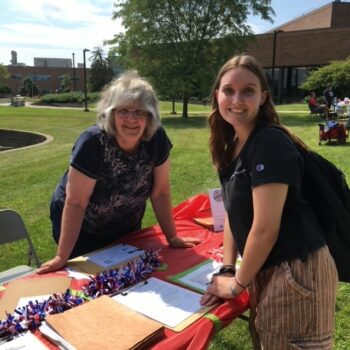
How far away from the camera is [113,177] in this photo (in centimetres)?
237

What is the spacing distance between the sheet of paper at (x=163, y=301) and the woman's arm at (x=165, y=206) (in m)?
0.54

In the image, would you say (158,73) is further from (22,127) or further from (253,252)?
(253,252)

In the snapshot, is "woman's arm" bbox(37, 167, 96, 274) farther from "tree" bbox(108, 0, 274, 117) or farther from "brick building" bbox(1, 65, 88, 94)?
"brick building" bbox(1, 65, 88, 94)

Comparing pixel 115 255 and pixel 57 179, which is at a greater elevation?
pixel 115 255

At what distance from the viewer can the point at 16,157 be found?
11.4m

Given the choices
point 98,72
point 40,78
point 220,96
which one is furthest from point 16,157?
point 40,78

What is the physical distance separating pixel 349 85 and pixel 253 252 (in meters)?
26.9

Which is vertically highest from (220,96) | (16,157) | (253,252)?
(220,96)

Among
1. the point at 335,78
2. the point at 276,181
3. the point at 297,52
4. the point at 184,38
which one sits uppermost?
the point at 297,52

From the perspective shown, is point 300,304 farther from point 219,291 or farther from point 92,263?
point 92,263

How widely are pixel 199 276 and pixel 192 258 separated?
27 centimetres

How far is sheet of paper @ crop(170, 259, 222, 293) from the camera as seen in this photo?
2037 millimetres

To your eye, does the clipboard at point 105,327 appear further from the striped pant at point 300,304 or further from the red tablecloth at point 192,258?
the striped pant at point 300,304

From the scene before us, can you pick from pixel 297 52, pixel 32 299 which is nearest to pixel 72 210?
pixel 32 299
